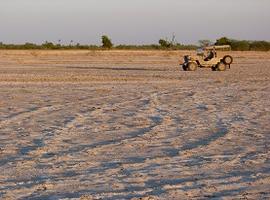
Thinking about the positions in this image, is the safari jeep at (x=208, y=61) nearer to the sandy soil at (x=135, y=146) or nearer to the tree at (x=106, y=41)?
the sandy soil at (x=135, y=146)

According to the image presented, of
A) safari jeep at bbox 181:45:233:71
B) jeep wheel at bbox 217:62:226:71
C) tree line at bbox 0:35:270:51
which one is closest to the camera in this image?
safari jeep at bbox 181:45:233:71

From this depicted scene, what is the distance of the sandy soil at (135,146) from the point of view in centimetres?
704

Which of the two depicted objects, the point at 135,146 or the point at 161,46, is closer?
the point at 135,146

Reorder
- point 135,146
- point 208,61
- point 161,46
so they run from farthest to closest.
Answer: point 161,46, point 208,61, point 135,146

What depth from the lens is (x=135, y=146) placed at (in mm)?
9797

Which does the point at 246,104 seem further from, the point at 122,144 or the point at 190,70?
the point at 190,70

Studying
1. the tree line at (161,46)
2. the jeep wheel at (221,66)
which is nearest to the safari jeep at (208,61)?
the jeep wheel at (221,66)

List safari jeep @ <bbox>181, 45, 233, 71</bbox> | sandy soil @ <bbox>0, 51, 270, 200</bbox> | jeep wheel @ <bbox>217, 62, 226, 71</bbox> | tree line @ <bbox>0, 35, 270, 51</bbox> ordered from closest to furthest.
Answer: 1. sandy soil @ <bbox>0, 51, 270, 200</bbox>
2. safari jeep @ <bbox>181, 45, 233, 71</bbox>
3. jeep wheel @ <bbox>217, 62, 226, 71</bbox>
4. tree line @ <bbox>0, 35, 270, 51</bbox>

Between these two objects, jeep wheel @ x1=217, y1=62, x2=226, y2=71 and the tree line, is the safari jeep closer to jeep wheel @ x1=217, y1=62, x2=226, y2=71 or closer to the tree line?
jeep wheel @ x1=217, y1=62, x2=226, y2=71

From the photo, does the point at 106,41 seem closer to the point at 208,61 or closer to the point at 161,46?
the point at 161,46

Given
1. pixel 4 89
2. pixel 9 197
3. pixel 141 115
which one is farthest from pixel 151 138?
pixel 4 89

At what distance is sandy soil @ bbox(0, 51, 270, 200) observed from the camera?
704 cm

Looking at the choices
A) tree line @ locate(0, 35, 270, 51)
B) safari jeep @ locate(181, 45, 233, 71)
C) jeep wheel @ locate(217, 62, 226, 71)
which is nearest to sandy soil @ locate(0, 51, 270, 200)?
safari jeep @ locate(181, 45, 233, 71)

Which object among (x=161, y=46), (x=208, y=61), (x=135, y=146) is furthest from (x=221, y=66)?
(x=161, y=46)
